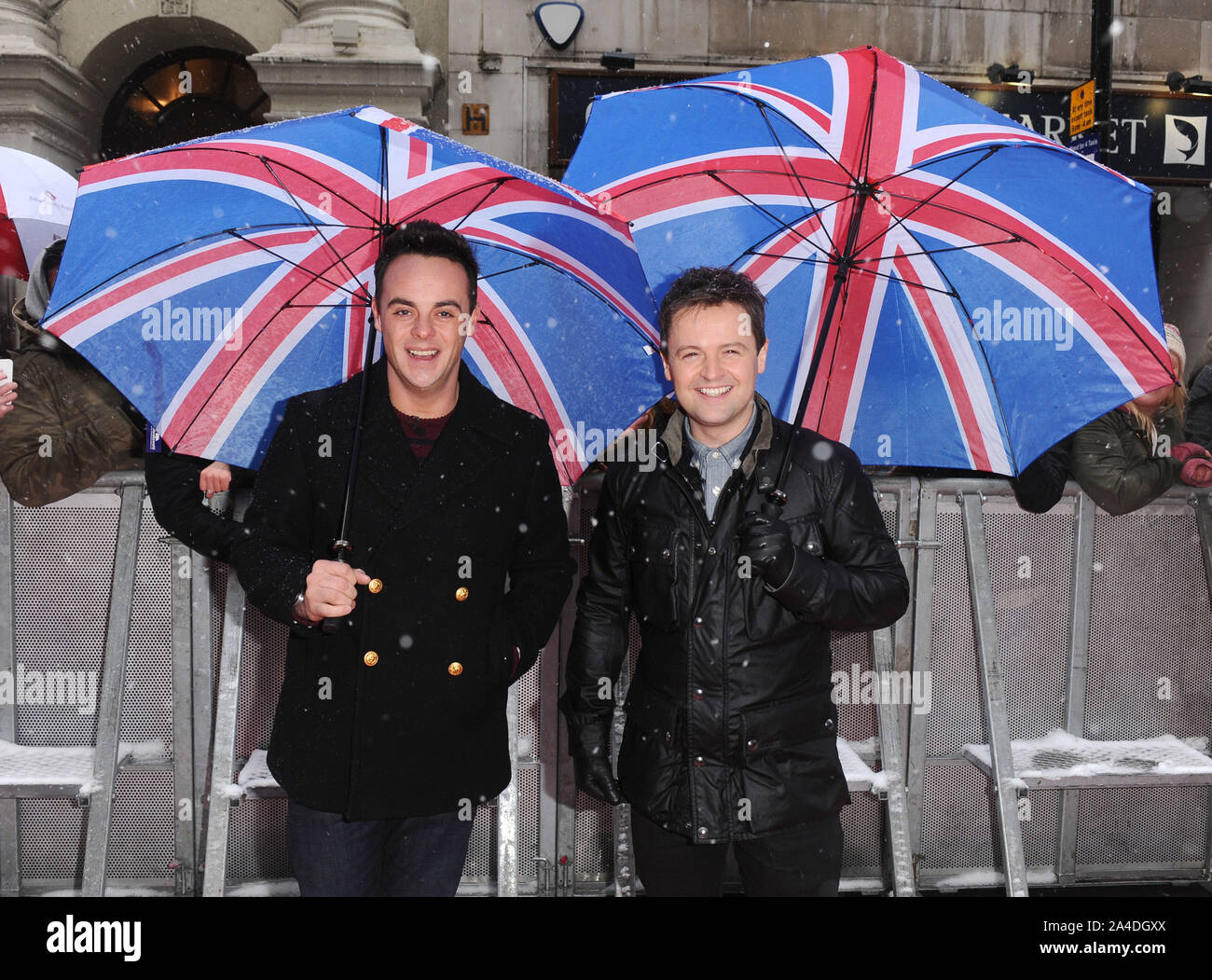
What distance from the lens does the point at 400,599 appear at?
8.49ft

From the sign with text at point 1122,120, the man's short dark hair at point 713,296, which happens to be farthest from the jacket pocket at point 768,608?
the sign with text at point 1122,120

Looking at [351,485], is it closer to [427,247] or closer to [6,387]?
[427,247]

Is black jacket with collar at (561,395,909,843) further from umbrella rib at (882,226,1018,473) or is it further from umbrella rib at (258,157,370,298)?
umbrella rib at (258,157,370,298)

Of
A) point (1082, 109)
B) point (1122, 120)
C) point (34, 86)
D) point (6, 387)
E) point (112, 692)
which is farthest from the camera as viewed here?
point (1122, 120)

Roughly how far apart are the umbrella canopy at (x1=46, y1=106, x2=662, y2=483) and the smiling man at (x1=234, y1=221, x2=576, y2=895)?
44 cm

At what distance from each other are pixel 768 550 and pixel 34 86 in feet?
34.1

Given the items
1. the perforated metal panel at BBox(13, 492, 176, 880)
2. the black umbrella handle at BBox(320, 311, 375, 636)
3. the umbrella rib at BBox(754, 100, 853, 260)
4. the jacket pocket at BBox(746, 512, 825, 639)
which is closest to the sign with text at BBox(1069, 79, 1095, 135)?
the umbrella rib at BBox(754, 100, 853, 260)

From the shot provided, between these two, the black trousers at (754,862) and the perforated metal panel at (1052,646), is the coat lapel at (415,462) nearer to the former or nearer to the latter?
the black trousers at (754,862)

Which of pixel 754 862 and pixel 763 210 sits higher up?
pixel 763 210

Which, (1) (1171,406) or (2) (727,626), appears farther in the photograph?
(1) (1171,406)

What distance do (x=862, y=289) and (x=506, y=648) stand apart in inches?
66.1

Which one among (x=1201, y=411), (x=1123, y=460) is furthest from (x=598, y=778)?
(x=1201, y=411)

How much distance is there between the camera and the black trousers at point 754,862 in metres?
2.77

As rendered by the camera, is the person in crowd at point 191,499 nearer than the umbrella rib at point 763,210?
No
